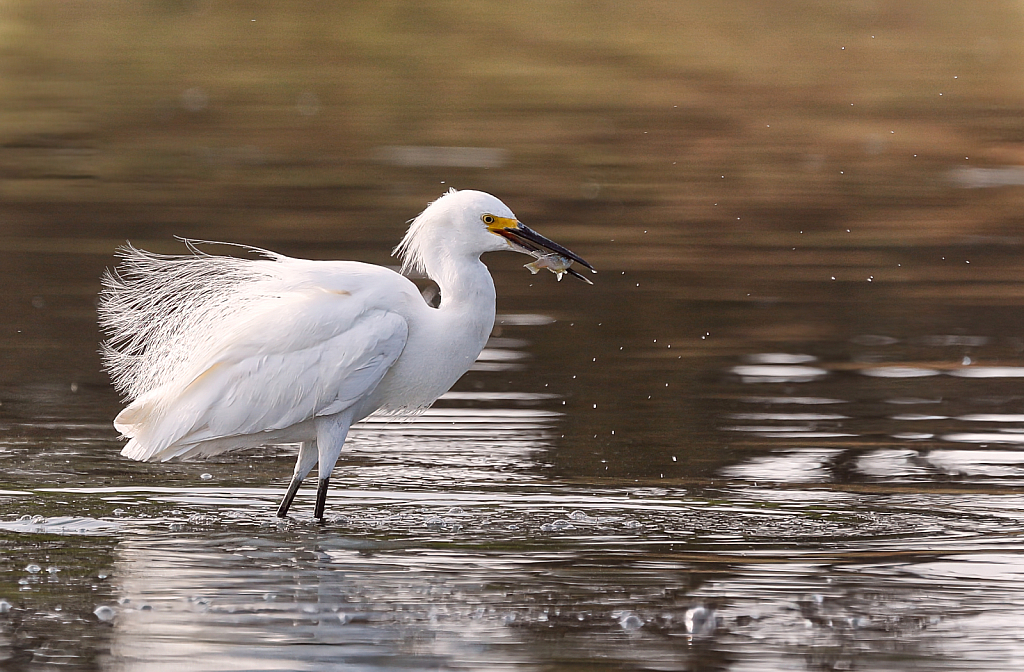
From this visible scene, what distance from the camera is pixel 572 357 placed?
11.6 meters

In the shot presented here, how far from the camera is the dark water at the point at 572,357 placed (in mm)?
6297

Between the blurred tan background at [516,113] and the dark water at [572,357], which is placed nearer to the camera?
the dark water at [572,357]

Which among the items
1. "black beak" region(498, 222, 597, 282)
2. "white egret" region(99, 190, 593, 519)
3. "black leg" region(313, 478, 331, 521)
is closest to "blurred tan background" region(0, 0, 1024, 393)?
"white egret" region(99, 190, 593, 519)

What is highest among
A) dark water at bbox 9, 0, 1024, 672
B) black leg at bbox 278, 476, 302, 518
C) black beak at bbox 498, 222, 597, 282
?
black beak at bbox 498, 222, 597, 282

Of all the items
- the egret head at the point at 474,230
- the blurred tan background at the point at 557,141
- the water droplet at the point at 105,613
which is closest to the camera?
the water droplet at the point at 105,613

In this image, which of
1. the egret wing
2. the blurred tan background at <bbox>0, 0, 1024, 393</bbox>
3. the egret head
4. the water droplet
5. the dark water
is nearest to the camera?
the water droplet

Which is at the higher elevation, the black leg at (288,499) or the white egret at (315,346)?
the white egret at (315,346)

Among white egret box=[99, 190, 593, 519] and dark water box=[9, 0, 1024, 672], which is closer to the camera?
dark water box=[9, 0, 1024, 672]

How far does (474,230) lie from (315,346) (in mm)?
917

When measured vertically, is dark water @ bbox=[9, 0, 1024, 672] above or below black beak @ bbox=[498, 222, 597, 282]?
below

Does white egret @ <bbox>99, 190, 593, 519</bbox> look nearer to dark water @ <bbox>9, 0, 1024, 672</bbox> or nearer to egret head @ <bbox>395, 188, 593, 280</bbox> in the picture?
egret head @ <bbox>395, 188, 593, 280</bbox>

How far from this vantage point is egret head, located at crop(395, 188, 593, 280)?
26.5ft

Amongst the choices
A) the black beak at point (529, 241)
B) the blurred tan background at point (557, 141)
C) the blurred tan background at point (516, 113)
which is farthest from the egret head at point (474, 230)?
the blurred tan background at point (516, 113)

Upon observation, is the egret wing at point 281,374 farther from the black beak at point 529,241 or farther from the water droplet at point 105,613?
the water droplet at point 105,613
